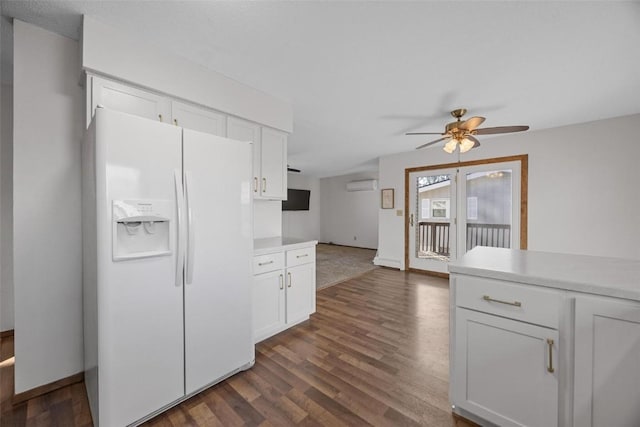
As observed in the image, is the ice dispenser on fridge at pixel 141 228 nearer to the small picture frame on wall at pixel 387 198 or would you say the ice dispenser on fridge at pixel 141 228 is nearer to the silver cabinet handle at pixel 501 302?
the silver cabinet handle at pixel 501 302

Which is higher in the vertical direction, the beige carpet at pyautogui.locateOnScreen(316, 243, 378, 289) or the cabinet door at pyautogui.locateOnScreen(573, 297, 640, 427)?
the cabinet door at pyautogui.locateOnScreen(573, 297, 640, 427)

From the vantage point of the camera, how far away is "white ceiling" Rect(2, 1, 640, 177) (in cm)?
152

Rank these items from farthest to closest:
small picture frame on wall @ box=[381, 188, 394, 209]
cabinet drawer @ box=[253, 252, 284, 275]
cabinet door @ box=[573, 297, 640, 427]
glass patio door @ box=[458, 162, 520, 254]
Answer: small picture frame on wall @ box=[381, 188, 394, 209], glass patio door @ box=[458, 162, 520, 254], cabinet drawer @ box=[253, 252, 284, 275], cabinet door @ box=[573, 297, 640, 427]

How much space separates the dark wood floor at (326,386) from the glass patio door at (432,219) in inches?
86.8

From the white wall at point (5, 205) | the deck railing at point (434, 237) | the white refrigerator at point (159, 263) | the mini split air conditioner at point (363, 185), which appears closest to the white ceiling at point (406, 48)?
the white refrigerator at point (159, 263)

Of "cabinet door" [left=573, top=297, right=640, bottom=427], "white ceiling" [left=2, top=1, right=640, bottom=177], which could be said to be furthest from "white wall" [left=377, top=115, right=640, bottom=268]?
"cabinet door" [left=573, top=297, right=640, bottom=427]

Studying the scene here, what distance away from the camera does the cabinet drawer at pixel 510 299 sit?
3.89 ft

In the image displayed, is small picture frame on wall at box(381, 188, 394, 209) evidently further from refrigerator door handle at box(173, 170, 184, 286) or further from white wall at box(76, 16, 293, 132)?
refrigerator door handle at box(173, 170, 184, 286)

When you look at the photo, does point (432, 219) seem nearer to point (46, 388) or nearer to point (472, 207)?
point (472, 207)

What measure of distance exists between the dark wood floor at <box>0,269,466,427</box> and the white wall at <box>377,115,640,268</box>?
8.13 ft

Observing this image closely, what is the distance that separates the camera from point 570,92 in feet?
8.35

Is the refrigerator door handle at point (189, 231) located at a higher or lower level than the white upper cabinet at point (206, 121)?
lower

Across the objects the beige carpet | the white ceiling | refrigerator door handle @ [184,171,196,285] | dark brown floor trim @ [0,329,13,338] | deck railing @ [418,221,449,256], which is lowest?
the beige carpet

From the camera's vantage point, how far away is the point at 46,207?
1.69m
